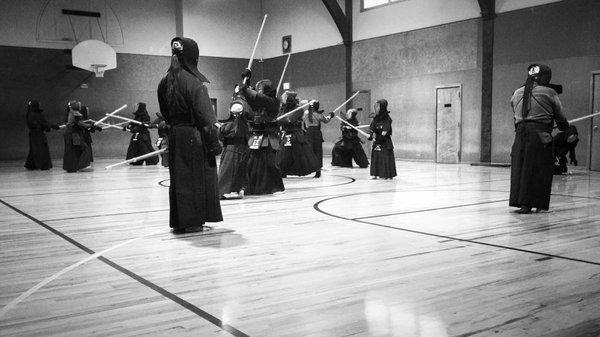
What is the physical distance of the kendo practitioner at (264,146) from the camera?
26.2 feet

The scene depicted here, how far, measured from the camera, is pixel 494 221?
565 centimetres

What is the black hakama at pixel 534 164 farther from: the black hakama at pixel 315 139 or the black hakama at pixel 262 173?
the black hakama at pixel 315 139

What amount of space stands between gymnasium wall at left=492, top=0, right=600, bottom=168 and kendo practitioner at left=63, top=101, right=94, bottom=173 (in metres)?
10.6

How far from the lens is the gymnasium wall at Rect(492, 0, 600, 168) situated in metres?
12.3

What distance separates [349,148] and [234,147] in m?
7.56

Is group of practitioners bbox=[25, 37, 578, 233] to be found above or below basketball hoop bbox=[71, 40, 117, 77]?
below

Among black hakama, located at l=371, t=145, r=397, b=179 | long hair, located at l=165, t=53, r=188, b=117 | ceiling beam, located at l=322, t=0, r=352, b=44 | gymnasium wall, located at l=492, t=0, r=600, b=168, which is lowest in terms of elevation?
black hakama, located at l=371, t=145, r=397, b=179

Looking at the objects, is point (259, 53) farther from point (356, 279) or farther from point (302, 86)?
point (356, 279)

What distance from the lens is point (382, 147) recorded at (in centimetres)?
1091

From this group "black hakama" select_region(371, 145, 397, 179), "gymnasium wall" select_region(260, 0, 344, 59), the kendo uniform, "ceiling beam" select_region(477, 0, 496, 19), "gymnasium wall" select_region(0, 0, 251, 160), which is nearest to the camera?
the kendo uniform

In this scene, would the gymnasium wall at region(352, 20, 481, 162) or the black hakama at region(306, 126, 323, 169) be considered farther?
the gymnasium wall at region(352, 20, 481, 162)

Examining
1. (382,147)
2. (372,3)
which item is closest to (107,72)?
(372,3)

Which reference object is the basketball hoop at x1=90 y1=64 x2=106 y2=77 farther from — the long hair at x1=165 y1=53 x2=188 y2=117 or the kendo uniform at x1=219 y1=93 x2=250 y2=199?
the long hair at x1=165 y1=53 x2=188 y2=117

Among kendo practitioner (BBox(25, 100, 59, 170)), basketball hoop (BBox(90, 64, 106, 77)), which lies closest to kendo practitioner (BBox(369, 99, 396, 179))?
kendo practitioner (BBox(25, 100, 59, 170))
